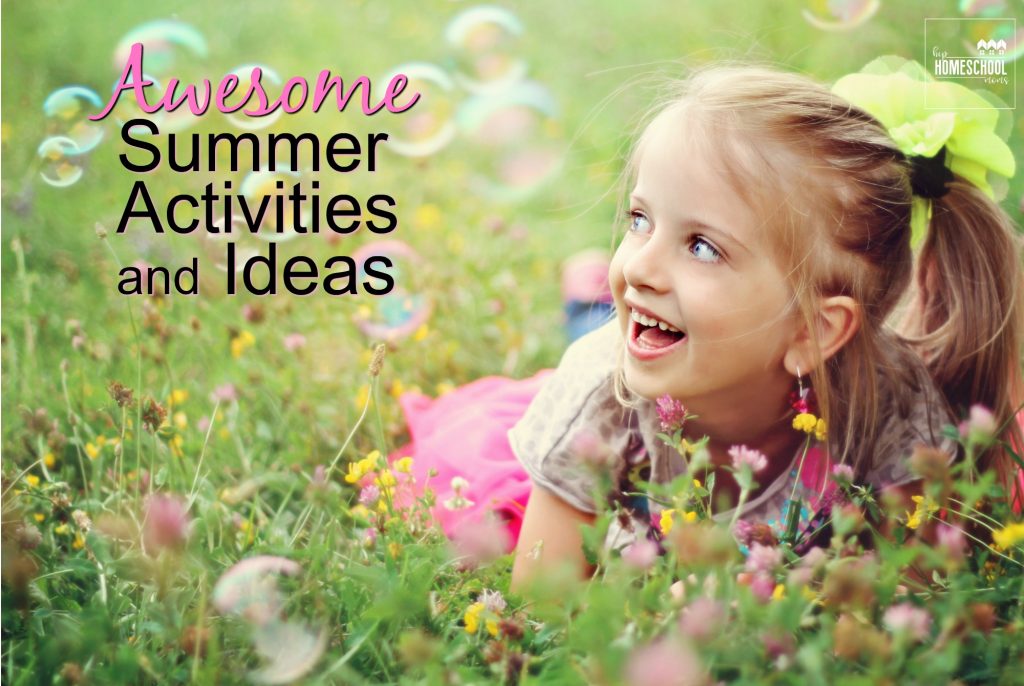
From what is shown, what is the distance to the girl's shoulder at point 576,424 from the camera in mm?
1340

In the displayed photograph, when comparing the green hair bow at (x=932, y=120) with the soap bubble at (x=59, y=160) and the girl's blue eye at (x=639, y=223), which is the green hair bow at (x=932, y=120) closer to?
the girl's blue eye at (x=639, y=223)

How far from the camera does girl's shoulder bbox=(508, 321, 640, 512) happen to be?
4.40 feet

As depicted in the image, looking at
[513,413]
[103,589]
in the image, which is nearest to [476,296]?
[513,413]

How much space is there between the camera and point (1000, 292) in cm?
135

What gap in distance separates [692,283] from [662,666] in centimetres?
54

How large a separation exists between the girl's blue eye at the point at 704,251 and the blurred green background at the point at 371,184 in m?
0.19

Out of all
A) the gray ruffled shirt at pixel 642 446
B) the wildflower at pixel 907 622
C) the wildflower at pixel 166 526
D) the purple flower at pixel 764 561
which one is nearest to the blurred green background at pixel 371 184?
the gray ruffled shirt at pixel 642 446

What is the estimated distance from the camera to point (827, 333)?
1.25 metres

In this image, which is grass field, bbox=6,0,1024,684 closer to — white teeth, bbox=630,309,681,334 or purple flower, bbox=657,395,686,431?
purple flower, bbox=657,395,686,431

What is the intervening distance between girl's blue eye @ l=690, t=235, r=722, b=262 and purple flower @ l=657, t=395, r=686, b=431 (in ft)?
0.60

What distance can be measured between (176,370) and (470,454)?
Answer: 0.57 metres

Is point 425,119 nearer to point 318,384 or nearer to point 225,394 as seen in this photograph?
point 318,384

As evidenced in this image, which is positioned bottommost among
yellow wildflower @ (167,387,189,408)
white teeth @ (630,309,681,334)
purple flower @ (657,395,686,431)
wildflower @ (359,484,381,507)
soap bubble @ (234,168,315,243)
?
yellow wildflower @ (167,387,189,408)

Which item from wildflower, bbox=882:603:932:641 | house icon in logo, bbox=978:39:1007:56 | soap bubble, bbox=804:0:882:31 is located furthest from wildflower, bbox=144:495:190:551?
soap bubble, bbox=804:0:882:31
